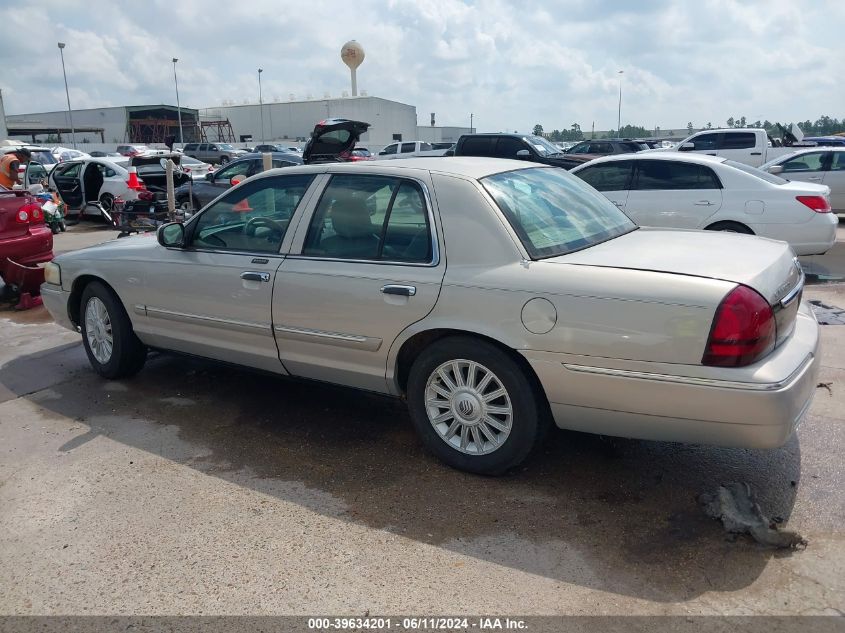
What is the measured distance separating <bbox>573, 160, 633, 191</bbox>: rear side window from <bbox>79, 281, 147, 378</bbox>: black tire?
6.06m

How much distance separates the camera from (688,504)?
11.1 feet

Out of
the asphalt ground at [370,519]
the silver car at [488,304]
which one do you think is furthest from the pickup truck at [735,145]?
the silver car at [488,304]

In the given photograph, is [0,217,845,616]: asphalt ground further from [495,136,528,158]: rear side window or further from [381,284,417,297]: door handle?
[495,136,528,158]: rear side window

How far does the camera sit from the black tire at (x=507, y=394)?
11.2ft

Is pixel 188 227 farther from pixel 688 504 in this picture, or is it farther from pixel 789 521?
pixel 789 521

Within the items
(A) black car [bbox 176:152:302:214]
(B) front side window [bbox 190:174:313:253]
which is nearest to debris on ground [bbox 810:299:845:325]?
(B) front side window [bbox 190:174:313:253]

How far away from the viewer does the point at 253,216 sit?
14.9ft

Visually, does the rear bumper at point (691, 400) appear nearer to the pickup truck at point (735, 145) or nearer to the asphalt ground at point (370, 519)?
the asphalt ground at point (370, 519)

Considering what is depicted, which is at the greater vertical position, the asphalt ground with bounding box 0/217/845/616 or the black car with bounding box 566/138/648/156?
the black car with bounding box 566/138/648/156

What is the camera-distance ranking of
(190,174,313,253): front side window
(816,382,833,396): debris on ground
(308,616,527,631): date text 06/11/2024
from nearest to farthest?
(308,616,527,631): date text 06/11/2024
(190,174,313,253): front side window
(816,382,833,396): debris on ground

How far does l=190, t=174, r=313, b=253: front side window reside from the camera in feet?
14.3

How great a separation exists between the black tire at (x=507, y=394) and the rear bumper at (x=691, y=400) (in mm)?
109

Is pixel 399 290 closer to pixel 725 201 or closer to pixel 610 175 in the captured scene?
pixel 725 201

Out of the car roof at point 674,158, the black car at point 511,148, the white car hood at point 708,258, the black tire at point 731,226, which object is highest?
the black car at point 511,148
